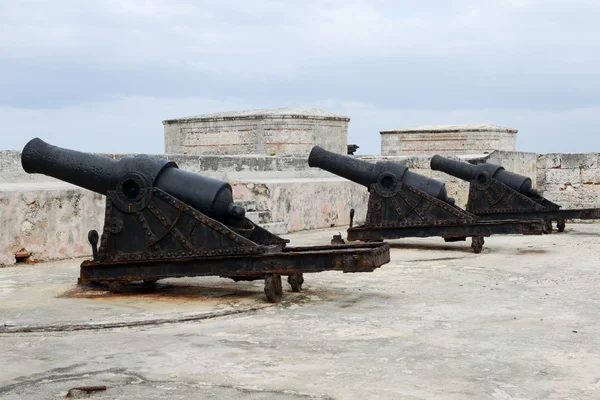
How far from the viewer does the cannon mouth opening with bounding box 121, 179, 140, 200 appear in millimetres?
5750

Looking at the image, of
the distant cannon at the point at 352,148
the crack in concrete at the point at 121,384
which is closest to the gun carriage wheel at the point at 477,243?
the crack in concrete at the point at 121,384

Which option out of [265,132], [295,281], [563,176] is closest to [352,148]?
[265,132]

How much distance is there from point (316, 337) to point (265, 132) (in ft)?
49.2

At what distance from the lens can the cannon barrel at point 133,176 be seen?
5770 mm

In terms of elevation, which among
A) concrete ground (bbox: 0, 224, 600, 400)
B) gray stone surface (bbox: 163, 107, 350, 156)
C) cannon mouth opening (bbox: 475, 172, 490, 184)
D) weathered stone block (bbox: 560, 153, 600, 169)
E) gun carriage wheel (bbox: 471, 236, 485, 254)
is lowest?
concrete ground (bbox: 0, 224, 600, 400)

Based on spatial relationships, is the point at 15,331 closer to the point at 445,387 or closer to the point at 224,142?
the point at 445,387

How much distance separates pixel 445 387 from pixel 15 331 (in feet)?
7.91

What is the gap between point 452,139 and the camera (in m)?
22.9

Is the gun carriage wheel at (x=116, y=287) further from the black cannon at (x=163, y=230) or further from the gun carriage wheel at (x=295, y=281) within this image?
the gun carriage wheel at (x=295, y=281)

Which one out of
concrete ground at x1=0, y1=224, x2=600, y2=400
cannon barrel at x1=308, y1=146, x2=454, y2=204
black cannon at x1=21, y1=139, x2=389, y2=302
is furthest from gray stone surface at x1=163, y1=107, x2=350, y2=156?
black cannon at x1=21, y1=139, x2=389, y2=302

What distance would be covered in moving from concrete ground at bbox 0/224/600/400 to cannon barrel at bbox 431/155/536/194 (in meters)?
3.89

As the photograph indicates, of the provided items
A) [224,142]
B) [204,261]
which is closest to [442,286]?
[204,261]

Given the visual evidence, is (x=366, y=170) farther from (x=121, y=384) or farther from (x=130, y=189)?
(x=121, y=384)

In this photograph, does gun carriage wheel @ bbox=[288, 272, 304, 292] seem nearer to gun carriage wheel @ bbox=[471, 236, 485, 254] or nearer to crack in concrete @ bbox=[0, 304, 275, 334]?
crack in concrete @ bbox=[0, 304, 275, 334]
